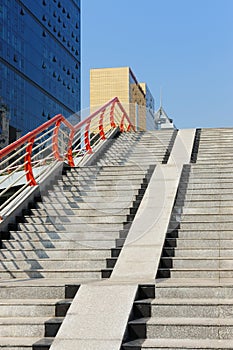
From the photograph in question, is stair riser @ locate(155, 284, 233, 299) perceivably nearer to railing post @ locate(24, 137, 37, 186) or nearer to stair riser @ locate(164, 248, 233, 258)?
stair riser @ locate(164, 248, 233, 258)

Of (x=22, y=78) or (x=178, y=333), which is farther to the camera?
(x=22, y=78)

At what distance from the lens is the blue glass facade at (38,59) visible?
62312 mm

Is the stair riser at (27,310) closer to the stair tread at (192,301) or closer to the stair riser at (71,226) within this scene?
the stair tread at (192,301)

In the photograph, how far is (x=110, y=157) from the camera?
46.8 feet

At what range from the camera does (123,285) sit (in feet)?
19.6

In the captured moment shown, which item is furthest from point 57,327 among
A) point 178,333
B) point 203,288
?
point 203,288

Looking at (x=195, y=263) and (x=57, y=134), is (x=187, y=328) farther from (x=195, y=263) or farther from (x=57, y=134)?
(x=57, y=134)

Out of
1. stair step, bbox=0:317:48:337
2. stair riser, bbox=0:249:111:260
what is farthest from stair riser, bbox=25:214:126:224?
stair step, bbox=0:317:48:337

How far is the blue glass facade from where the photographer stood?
204ft

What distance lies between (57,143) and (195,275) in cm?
559

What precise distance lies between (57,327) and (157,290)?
3.82 feet

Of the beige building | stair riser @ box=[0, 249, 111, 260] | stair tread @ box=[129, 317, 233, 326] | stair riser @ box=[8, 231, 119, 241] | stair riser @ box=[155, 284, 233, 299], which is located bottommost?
stair tread @ box=[129, 317, 233, 326]

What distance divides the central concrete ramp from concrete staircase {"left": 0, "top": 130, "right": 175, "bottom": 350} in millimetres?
208

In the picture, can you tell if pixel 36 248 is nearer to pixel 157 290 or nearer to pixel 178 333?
pixel 157 290
